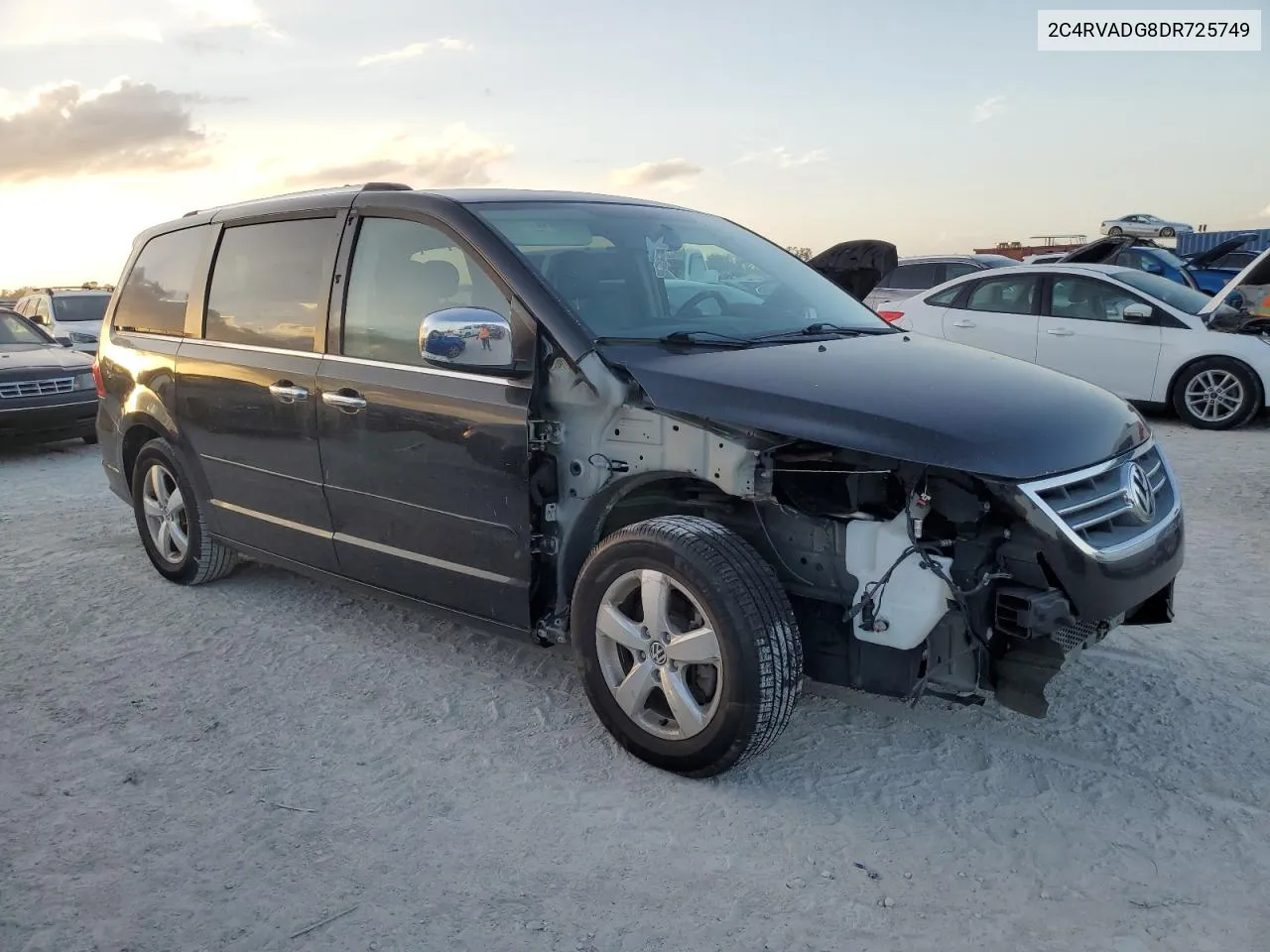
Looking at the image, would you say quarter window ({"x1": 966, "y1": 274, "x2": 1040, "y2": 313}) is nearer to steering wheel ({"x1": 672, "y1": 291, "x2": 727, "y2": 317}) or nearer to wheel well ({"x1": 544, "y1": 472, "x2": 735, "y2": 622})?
steering wheel ({"x1": 672, "y1": 291, "x2": 727, "y2": 317})

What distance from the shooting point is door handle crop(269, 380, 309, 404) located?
4.18m

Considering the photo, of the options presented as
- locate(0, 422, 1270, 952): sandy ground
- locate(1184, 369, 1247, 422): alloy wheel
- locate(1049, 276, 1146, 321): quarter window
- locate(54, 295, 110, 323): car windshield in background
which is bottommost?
locate(0, 422, 1270, 952): sandy ground

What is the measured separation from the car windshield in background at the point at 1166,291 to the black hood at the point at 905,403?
7063 mm

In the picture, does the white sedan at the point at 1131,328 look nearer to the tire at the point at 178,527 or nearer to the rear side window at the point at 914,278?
the rear side window at the point at 914,278

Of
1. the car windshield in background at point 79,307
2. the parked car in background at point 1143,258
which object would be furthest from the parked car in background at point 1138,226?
the car windshield in background at point 79,307

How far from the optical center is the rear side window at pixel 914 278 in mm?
12130

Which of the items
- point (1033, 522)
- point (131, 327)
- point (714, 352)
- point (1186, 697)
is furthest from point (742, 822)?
point (131, 327)

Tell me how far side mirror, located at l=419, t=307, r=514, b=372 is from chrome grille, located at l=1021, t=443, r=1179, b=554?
1.67 metres

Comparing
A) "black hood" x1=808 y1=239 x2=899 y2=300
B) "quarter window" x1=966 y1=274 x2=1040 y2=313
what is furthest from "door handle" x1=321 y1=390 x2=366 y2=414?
"quarter window" x1=966 y1=274 x2=1040 y2=313

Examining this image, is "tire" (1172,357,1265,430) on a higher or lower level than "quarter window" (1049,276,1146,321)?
lower

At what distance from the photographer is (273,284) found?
14.6ft

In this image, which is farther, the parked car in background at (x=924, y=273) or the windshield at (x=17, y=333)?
the parked car in background at (x=924, y=273)

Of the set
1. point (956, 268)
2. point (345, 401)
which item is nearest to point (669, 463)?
point (345, 401)

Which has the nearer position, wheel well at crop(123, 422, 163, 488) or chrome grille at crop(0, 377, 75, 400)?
wheel well at crop(123, 422, 163, 488)
